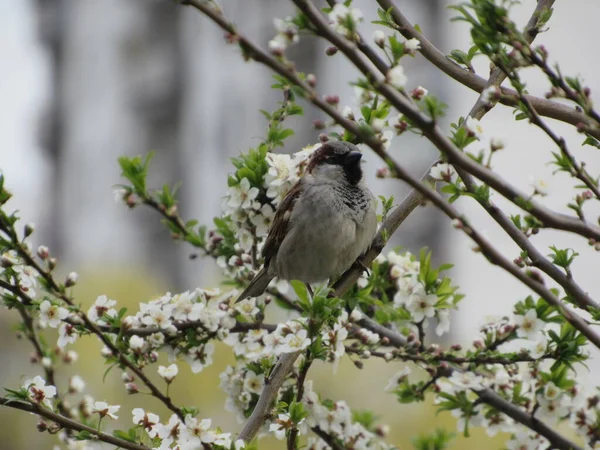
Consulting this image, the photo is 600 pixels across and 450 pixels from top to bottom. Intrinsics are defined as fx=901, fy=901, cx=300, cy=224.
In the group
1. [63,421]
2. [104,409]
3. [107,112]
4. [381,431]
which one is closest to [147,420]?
[104,409]

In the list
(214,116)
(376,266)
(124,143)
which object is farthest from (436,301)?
(124,143)

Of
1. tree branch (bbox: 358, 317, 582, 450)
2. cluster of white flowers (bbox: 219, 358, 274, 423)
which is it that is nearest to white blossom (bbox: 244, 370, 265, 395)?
cluster of white flowers (bbox: 219, 358, 274, 423)

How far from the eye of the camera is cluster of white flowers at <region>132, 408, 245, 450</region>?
5.21 feet

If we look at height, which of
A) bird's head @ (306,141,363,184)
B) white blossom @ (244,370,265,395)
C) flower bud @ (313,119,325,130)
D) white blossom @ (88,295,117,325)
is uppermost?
bird's head @ (306,141,363,184)

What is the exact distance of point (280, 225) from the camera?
2271mm

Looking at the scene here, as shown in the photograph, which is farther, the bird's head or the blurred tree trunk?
the blurred tree trunk

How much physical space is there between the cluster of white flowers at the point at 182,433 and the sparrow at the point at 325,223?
642mm

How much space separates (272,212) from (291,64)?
0.87 m

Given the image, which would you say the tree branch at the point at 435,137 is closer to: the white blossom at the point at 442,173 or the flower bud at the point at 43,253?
the white blossom at the point at 442,173

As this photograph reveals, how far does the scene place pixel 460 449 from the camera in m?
3.80

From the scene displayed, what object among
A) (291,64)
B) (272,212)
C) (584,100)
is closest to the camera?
(291,64)

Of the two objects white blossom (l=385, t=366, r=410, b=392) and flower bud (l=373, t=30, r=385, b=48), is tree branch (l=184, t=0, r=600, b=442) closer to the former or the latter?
flower bud (l=373, t=30, r=385, b=48)

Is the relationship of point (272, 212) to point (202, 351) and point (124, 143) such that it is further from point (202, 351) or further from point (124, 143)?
point (124, 143)

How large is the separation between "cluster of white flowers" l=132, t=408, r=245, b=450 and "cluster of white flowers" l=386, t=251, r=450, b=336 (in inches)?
19.8
